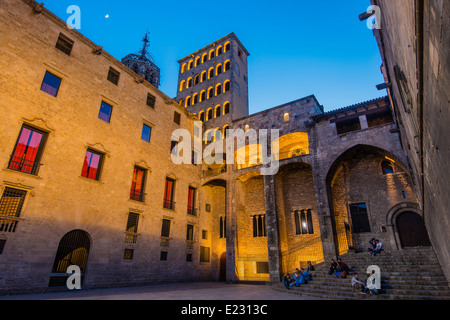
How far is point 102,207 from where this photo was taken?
1389 cm

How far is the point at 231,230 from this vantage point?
65.6ft

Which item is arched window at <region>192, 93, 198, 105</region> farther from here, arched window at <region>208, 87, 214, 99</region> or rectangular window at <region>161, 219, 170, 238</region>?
rectangular window at <region>161, 219, 170, 238</region>

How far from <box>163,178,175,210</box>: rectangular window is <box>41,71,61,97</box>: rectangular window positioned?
930 cm

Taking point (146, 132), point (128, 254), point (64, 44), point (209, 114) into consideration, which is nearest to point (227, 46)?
point (209, 114)

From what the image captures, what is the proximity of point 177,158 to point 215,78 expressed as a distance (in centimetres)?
1207

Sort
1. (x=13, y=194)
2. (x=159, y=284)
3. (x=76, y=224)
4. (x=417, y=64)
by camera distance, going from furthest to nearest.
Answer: (x=159, y=284), (x=76, y=224), (x=13, y=194), (x=417, y=64)

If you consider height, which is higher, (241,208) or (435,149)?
(241,208)

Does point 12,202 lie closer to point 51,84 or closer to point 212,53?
point 51,84

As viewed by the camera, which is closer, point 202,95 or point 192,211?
point 192,211

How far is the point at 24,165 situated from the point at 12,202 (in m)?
1.72

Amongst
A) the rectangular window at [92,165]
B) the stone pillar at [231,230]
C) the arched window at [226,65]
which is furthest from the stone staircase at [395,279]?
the arched window at [226,65]

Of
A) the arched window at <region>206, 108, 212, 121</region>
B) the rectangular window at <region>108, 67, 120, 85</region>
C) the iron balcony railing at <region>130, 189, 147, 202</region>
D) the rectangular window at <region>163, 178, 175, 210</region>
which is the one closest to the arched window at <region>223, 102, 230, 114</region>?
the arched window at <region>206, 108, 212, 121</region>
